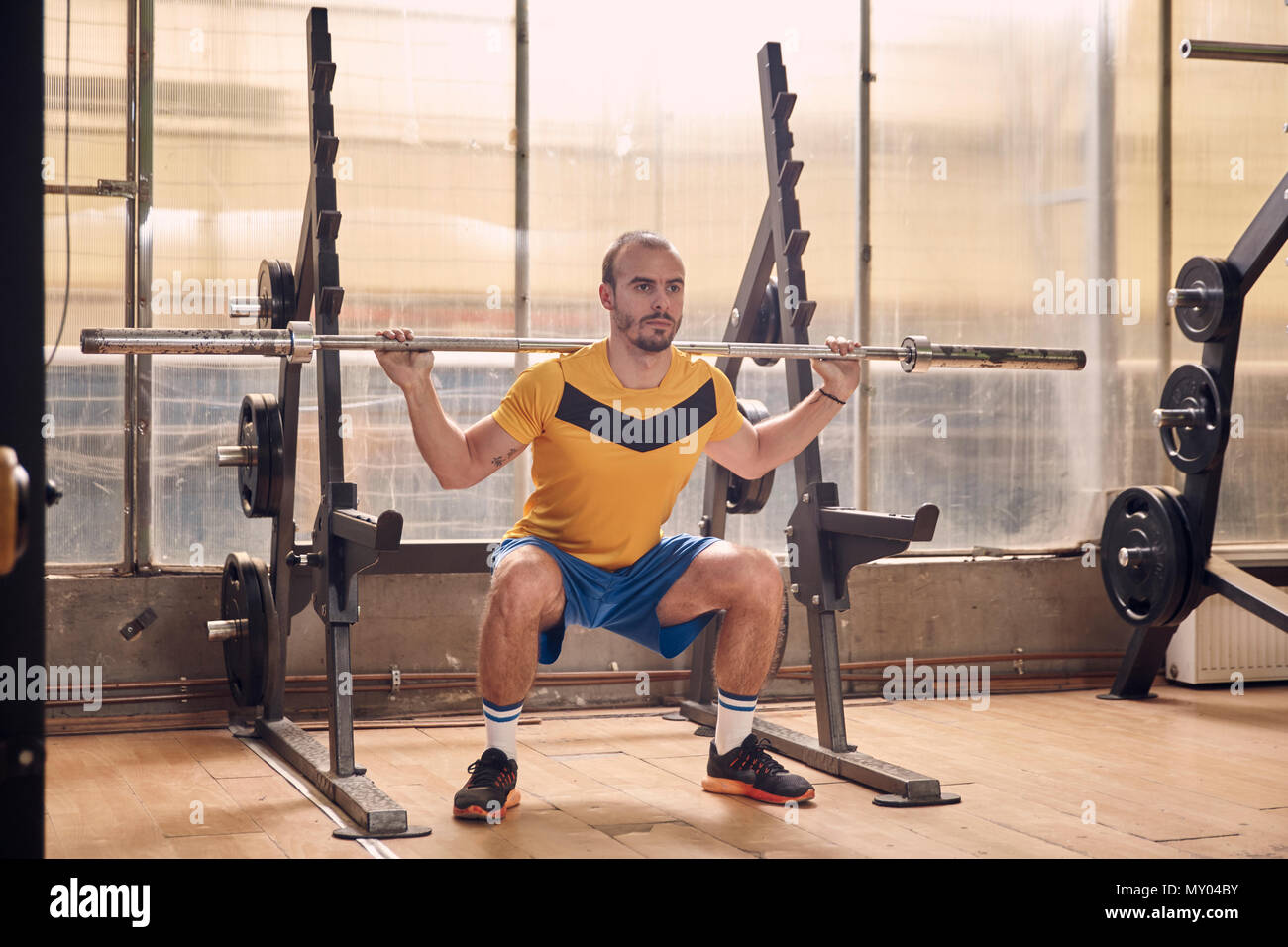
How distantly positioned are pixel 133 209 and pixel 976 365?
2295 mm

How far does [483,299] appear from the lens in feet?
12.5

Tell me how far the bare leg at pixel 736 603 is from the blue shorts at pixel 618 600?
0.03m

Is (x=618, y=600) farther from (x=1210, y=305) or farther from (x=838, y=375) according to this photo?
(x=1210, y=305)

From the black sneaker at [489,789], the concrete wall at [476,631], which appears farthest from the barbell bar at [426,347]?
the concrete wall at [476,631]

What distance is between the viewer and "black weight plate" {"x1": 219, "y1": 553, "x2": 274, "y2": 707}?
3162 mm

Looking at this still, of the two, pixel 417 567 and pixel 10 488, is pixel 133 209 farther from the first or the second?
pixel 10 488

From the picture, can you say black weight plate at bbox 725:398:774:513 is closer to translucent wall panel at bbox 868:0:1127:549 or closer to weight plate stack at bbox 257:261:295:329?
translucent wall panel at bbox 868:0:1127:549

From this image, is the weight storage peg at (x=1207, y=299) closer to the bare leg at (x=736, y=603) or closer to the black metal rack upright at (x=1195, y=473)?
the black metal rack upright at (x=1195, y=473)

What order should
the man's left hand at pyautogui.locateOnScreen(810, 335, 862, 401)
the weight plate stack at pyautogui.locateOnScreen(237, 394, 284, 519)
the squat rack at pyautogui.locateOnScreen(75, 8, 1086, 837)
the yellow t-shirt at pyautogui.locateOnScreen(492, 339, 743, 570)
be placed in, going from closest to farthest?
1. the squat rack at pyautogui.locateOnScreen(75, 8, 1086, 837)
2. the yellow t-shirt at pyautogui.locateOnScreen(492, 339, 743, 570)
3. the man's left hand at pyautogui.locateOnScreen(810, 335, 862, 401)
4. the weight plate stack at pyautogui.locateOnScreen(237, 394, 284, 519)

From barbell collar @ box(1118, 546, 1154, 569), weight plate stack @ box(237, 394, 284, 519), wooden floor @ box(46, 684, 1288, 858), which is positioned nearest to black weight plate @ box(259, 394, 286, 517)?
weight plate stack @ box(237, 394, 284, 519)

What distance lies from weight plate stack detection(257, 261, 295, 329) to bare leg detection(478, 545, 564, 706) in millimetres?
956

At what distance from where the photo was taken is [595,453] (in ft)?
9.00

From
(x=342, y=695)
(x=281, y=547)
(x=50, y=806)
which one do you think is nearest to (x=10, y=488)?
(x=342, y=695)

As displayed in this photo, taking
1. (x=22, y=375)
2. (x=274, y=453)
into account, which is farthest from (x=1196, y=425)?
(x=22, y=375)
